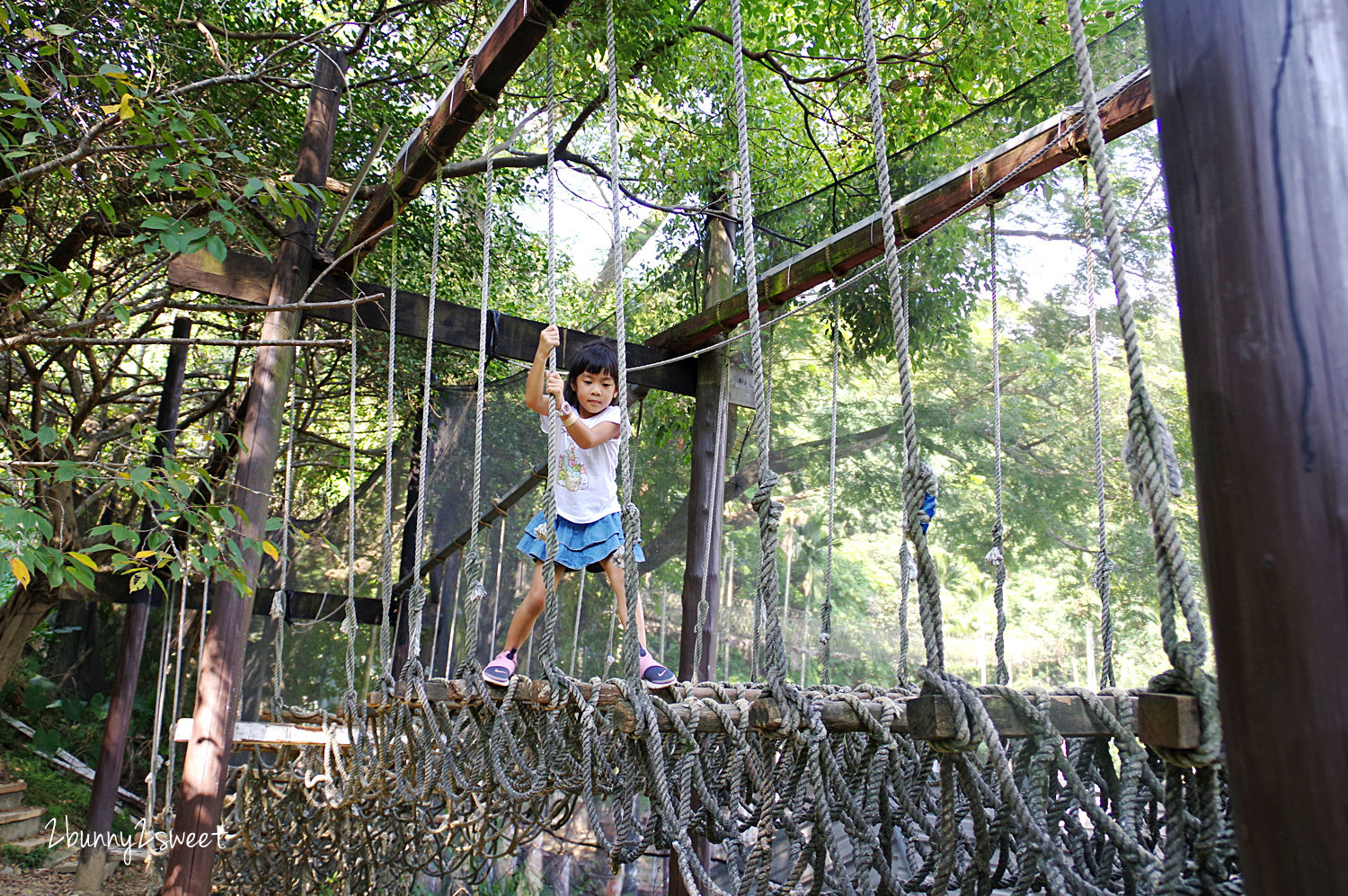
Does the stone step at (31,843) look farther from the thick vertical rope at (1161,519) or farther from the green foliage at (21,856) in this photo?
the thick vertical rope at (1161,519)

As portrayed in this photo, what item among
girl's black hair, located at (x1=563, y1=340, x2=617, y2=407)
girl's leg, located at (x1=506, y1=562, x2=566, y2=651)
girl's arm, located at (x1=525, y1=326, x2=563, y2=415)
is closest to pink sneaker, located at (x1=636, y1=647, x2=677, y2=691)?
girl's leg, located at (x1=506, y1=562, x2=566, y2=651)

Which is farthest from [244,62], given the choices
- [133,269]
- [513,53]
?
[513,53]

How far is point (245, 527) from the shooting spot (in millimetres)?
2676

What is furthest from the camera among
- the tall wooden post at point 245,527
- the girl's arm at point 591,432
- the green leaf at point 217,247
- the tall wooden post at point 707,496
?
the tall wooden post at point 707,496

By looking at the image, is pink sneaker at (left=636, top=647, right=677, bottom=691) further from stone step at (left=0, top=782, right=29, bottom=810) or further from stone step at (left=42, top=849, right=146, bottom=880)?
stone step at (left=0, top=782, right=29, bottom=810)

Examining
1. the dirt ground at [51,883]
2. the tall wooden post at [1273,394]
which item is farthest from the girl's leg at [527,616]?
the dirt ground at [51,883]

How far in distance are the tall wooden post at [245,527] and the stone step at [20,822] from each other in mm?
3197

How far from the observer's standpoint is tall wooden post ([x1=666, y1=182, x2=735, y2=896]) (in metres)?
3.38

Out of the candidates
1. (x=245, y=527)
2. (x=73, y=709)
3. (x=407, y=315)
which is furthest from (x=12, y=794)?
(x=407, y=315)

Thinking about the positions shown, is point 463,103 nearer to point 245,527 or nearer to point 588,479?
point 588,479

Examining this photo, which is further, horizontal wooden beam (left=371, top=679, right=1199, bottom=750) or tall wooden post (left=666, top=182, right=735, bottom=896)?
tall wooden post (left=666, top=182, right=735, bottom=896)

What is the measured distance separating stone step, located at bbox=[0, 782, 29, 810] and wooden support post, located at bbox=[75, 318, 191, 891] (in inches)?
31.3

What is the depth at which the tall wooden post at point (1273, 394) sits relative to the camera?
520 millimetres

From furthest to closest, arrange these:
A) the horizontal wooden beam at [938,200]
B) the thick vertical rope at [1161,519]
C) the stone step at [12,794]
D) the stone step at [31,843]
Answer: the stone step at [12,794], the stone step at [31,843], the horizontal wooden beam at [938,200], the thick vertical rope at [1161,519]
